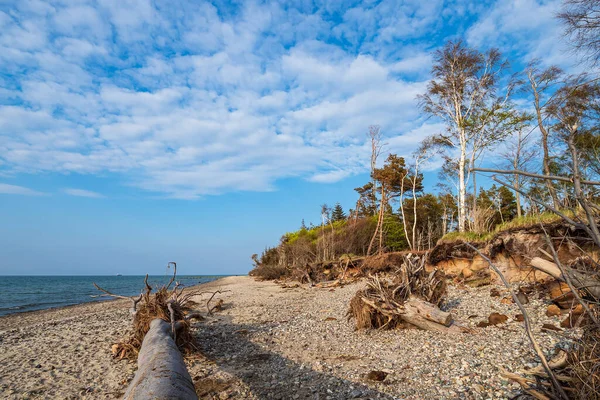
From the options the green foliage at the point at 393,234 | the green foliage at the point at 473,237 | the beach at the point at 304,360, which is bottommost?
the beach at the point at 304,360

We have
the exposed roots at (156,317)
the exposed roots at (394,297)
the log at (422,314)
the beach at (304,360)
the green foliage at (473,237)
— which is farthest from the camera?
the green foliage at (473,237)

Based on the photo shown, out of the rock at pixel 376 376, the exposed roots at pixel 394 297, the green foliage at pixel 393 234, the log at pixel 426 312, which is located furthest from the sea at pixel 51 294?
the green foliage at pixel 393 234

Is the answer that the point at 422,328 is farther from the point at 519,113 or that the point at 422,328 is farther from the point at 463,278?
the point at 519,113

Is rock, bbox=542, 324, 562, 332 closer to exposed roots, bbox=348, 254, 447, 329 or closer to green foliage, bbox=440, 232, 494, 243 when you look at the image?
exposed roots, bbox=348, 254, 447, 329

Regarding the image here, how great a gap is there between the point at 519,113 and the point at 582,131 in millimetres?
2808

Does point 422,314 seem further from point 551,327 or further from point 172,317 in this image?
point 172,317

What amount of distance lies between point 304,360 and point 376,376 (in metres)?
1.48

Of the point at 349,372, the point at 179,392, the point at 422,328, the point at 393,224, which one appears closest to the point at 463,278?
the point at 422,328

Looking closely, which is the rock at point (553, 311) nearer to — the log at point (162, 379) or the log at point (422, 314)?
the log at point (422, 314)

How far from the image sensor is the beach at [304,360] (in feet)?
14.2

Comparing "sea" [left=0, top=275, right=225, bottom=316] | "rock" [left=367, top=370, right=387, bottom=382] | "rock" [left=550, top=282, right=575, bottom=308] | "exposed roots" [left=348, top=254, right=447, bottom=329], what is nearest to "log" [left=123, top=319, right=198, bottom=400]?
"sea" [left=0, top=275, right=225, bottom=316]

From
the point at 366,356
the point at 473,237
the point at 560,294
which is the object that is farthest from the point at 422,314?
the point at 473,237

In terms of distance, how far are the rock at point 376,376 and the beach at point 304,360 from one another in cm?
6

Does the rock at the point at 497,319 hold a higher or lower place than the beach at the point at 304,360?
higher
